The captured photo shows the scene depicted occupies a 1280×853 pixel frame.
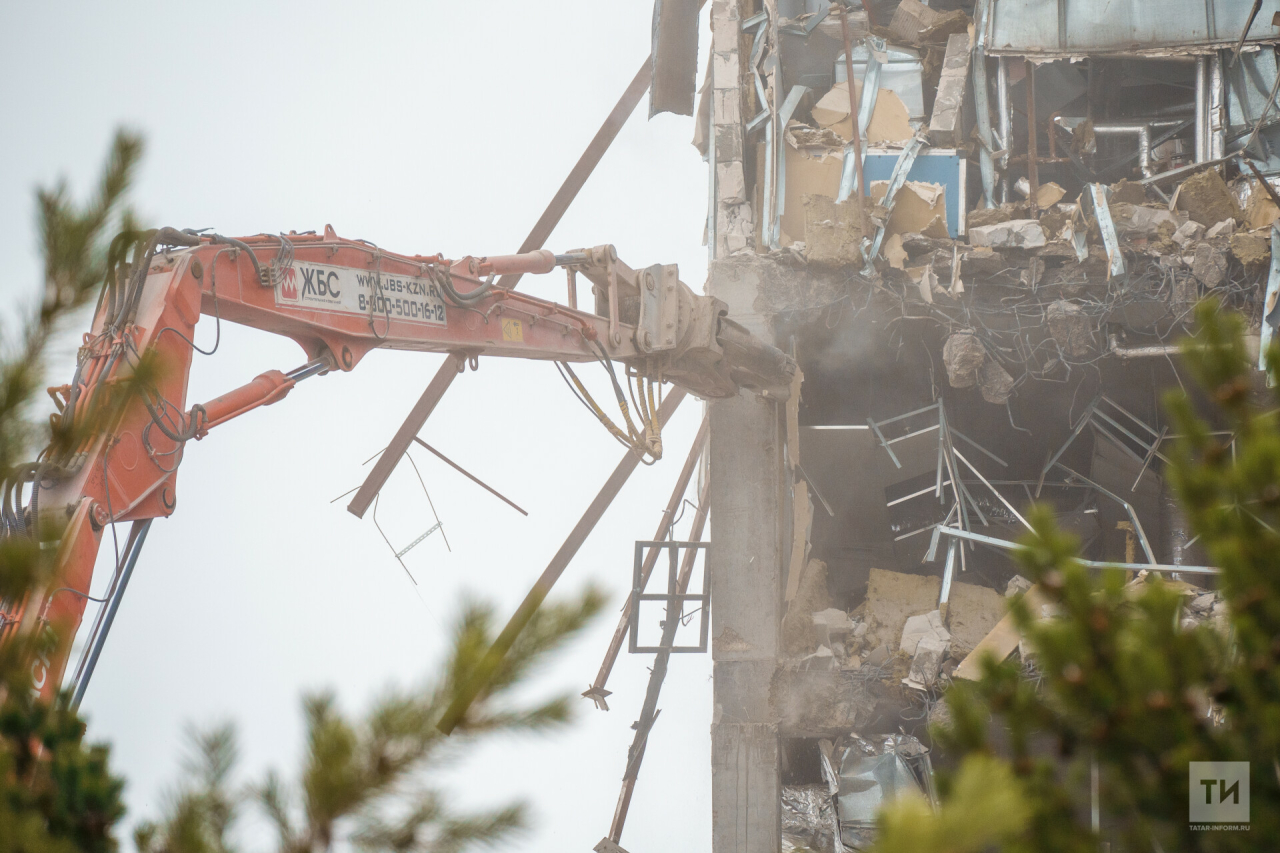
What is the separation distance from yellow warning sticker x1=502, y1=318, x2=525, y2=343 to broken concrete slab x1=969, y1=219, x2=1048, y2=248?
265 inches

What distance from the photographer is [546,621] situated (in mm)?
2133

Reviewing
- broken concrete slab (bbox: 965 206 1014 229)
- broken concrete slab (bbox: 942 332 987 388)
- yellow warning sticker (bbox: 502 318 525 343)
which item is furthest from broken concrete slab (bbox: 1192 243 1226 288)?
yellow warning sticker (bbox: 502 318 525 343)

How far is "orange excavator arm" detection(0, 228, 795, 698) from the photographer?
9.87ft

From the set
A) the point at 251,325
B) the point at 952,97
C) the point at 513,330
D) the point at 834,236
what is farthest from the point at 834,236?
the point at 251,325

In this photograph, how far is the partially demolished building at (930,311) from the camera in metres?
11.4

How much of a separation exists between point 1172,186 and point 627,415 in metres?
8.14

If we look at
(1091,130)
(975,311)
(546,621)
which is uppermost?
(1091,130)

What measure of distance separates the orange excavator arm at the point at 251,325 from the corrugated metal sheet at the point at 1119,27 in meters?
6.75

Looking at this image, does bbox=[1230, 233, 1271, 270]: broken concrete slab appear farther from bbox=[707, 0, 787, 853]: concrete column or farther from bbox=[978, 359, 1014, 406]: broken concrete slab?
bbox=[707, 0, 787, 853]: concrete column

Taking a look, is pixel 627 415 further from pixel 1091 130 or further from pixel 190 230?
pixel 1091 130

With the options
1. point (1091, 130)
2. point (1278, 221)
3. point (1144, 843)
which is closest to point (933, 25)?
point (1091, 130)

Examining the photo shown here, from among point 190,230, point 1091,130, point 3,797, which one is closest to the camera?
point 3,797

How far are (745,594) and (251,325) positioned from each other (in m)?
7.43

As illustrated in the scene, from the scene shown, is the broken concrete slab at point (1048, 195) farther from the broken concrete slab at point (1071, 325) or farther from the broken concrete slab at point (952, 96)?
the broken concrete slab at point (1071, 325)
